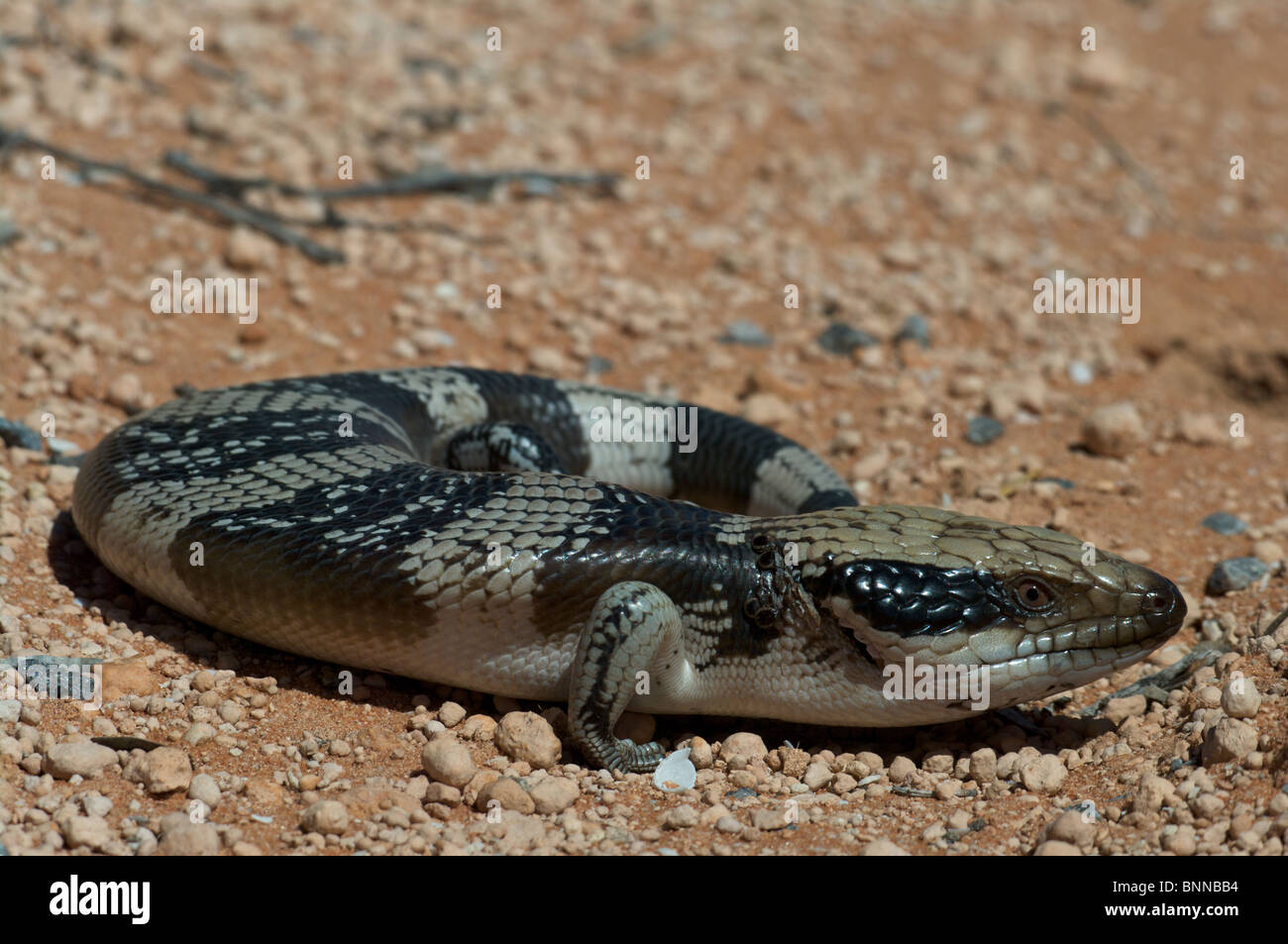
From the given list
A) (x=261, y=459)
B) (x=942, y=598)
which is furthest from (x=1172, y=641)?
(x=261, y=459)

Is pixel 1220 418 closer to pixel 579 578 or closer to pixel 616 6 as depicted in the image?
pixel 579 578

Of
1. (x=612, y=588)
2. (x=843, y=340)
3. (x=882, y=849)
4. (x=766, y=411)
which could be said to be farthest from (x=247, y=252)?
(x=882, y=849)

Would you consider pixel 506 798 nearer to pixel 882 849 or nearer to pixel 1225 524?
pixel 882 849

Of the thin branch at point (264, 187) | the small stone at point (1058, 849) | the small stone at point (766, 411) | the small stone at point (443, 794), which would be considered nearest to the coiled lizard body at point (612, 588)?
the small stone at point (443, 794)

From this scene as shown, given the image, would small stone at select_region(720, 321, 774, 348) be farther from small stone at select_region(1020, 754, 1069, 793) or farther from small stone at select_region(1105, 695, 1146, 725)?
small stone at select_region(1020, 754, 1069, 793)

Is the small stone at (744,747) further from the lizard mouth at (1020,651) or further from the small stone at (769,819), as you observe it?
the lizard mouth at (1020,651)
